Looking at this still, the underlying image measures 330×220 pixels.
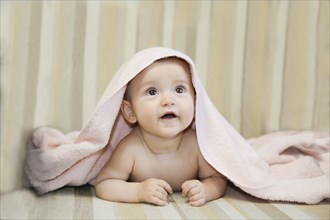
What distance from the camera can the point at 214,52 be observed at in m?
1.41

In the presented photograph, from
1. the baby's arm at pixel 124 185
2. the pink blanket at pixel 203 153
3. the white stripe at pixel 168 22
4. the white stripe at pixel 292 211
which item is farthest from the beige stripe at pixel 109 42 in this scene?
the white stripe at pixel 292 211

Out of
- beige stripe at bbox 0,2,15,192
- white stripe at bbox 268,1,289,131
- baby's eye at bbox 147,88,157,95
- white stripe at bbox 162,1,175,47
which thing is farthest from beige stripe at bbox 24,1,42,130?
white stripe at bbox 268,1,289,131

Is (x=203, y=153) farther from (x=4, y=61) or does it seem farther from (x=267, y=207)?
(x=4, y=61)

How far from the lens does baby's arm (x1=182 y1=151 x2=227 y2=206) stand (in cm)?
94

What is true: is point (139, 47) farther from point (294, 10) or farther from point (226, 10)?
point (294, 10)

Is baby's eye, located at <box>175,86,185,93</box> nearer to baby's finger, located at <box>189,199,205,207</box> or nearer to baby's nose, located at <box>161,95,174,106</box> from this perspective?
baby's nose, located at <box>161,95,174,106</box>

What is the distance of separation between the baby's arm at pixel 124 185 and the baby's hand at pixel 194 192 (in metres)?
0.03

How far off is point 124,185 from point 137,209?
0.09m

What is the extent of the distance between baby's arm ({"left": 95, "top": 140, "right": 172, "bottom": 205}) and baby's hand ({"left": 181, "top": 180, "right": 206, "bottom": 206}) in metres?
0.03

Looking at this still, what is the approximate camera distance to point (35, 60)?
1130 millimetres

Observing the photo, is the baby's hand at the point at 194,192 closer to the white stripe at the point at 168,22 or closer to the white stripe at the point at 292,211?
the white stripe at the point at 292,211

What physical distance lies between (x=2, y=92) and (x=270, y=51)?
84 centimetres

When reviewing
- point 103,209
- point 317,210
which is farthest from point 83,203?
point 317,210

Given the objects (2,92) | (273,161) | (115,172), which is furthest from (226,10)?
(2,92)
